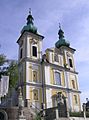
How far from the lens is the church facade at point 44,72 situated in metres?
34.1

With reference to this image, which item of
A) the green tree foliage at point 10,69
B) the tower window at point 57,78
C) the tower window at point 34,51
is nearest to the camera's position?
the green tree foliage at point 10,69

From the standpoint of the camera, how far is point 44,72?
36.5 metres

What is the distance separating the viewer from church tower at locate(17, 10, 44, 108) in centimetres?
3341

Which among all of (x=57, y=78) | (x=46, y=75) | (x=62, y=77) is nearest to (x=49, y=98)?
(x=46, y=75)

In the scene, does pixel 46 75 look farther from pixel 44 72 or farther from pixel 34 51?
pixel 34 51

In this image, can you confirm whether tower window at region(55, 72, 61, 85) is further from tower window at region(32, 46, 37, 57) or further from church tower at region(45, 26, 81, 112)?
tower window at region(32, 46, 37, 57)

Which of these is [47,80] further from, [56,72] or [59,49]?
[59,49]

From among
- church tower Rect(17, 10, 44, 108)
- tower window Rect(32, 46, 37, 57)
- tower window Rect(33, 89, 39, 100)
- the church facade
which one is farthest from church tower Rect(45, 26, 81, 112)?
tower window Rect(32, 46, 37, 57)

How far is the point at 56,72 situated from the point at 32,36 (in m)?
8.23

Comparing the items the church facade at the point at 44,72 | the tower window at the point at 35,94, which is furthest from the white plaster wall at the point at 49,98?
the tower window at the point at 35,94

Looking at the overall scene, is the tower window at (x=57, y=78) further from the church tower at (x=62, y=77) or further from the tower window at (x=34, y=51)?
the tower window at (x=34, y=51)

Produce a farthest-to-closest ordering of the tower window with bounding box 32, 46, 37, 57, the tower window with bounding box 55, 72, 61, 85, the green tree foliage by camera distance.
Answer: the tower window with bounding box 32, 46, 37, 57 < the tower window with bounding box 55, 72, 61, 85 < the green tree foliage

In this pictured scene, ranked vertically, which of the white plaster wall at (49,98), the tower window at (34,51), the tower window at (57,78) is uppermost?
the tower window at (34,51)

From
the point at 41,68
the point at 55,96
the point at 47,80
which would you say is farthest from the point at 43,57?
the point at 55,96
